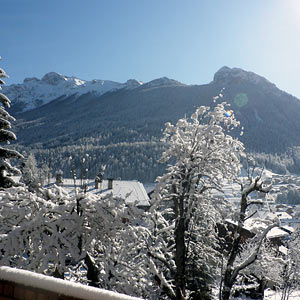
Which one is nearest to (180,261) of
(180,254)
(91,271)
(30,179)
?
(180,254)

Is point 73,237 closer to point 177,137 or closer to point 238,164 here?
point 177,137

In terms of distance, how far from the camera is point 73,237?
6.41 metres

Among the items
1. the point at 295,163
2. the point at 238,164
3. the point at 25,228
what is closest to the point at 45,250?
the point at 25,228

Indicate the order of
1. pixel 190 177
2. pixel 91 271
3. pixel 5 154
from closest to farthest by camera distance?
pixel 91 271
pixel 190 177
pixel 5 154

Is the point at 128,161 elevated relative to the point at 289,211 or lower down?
elevated

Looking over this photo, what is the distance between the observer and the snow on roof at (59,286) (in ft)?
6.54

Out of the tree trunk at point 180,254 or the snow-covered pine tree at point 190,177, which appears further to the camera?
the snow-covered pine tree at point 190,177

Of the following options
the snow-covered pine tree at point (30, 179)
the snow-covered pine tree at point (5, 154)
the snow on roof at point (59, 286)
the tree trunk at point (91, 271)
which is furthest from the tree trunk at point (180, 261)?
the snow-covered pine tree at point (5, 154)

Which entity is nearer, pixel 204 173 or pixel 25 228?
pixel 25 228

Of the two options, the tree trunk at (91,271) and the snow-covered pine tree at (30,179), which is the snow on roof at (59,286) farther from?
the snow-covered pine tree at (30,179)

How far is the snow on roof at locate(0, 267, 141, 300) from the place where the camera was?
1.99m

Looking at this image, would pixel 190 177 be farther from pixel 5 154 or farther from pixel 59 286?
pixel 5 154

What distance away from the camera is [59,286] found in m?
2.17

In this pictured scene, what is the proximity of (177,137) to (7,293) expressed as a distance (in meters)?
8.30
